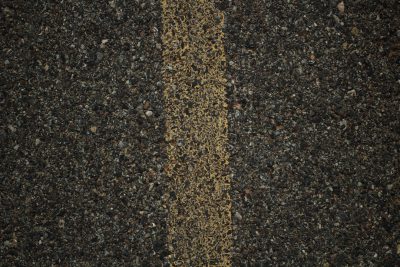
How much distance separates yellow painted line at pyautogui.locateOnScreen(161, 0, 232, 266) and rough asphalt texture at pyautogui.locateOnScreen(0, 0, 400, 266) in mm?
60

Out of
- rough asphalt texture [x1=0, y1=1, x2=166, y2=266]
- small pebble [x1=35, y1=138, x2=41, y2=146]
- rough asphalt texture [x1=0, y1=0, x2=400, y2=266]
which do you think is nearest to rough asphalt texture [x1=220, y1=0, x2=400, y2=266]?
rough asphalt texture [x1=0, y1=0, x2=400, y2=266]

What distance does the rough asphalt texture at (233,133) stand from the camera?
7.20ft

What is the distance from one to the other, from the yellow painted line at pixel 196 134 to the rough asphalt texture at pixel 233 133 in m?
0.06

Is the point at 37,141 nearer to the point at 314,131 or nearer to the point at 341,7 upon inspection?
the point at 314,131

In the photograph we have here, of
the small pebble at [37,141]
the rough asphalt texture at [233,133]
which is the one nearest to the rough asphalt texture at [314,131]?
the rough asphalt texture at [233,133]

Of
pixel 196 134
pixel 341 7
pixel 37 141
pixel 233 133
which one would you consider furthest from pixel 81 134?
pixel 341 7

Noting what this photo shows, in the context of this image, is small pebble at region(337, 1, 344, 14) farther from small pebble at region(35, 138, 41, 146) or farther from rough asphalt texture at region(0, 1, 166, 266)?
small pebble at region(35, 138, 41, 146)

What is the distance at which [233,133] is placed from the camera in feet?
7.38

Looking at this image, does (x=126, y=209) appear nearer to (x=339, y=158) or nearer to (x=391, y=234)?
(x=339, y=158)

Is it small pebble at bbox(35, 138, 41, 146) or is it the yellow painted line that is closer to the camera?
the yellow painted line

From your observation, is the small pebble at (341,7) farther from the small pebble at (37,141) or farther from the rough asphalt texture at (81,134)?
the small pebble at (37,141)

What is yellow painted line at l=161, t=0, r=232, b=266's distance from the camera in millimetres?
2174

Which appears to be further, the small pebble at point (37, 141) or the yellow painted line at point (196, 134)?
the small pebble at point (37, 141)

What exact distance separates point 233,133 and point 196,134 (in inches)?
8.7
